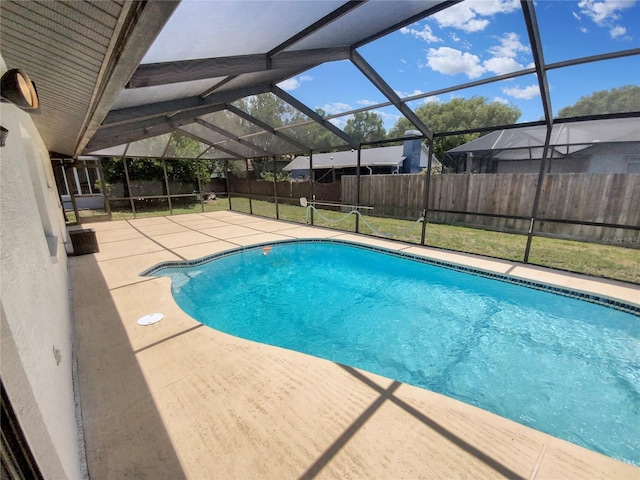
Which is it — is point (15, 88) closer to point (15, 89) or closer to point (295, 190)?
point (15, 89)

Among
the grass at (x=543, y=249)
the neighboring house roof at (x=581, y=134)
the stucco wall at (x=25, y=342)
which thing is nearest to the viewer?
the stucco wall at (x=25, y=342)

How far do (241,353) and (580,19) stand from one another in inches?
223

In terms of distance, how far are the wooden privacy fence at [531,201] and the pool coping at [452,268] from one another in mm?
1087

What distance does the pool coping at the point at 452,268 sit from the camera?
12.8 feet

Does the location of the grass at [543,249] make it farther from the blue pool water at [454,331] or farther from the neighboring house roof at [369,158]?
the neighboring house roof at [369,158]

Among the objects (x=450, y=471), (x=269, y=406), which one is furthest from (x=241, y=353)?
(x=450, y=471)

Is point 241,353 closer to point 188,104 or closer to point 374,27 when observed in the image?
point 374,27

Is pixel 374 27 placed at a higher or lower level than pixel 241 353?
higher

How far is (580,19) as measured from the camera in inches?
136

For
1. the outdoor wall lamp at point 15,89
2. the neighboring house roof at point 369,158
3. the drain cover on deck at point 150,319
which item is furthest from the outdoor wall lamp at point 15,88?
the neighboring house roof at point 369,158

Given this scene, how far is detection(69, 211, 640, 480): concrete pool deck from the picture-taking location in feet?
5.38

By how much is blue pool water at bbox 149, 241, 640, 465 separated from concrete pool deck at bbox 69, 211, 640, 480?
1052 mm

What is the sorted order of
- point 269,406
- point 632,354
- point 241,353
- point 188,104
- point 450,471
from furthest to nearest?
point 188,104 < point 632,354 < point 241,353 < point 269,406 < point 450,471

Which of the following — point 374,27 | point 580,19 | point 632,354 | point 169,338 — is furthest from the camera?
point 374,27
